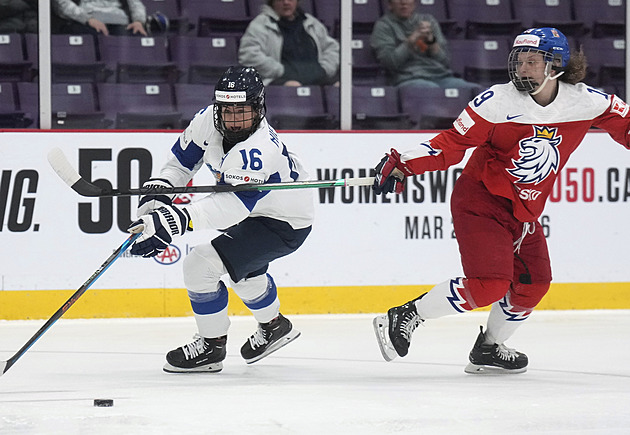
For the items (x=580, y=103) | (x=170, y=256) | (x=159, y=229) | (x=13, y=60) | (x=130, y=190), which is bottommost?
(x=170, y=256)

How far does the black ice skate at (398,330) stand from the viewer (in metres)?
3.28

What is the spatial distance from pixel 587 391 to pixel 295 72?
2.69m

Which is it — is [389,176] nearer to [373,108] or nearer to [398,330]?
[398,330]

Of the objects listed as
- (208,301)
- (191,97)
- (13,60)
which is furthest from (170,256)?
(208,301)

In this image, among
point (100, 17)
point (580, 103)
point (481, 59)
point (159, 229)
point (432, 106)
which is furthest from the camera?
Result: point (481, 59)

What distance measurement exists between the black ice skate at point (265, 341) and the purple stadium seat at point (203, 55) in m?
1.93

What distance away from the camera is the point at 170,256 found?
472cm

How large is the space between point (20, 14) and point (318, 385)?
2645 millimetres

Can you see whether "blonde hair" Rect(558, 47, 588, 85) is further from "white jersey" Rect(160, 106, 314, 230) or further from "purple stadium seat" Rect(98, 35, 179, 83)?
"purple stadium seat" Rect(98, 35, 179, 83)

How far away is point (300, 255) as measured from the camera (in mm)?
4840

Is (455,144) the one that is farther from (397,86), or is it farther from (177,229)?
(397,86)

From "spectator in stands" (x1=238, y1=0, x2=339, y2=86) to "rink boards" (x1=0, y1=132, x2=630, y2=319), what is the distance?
45 centimetres

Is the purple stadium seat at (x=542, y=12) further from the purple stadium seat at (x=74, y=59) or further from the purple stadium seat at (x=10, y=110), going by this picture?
the purple stadium seat at (x=10, y=110)

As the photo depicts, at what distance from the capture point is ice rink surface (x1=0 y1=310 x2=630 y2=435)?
252 cm
